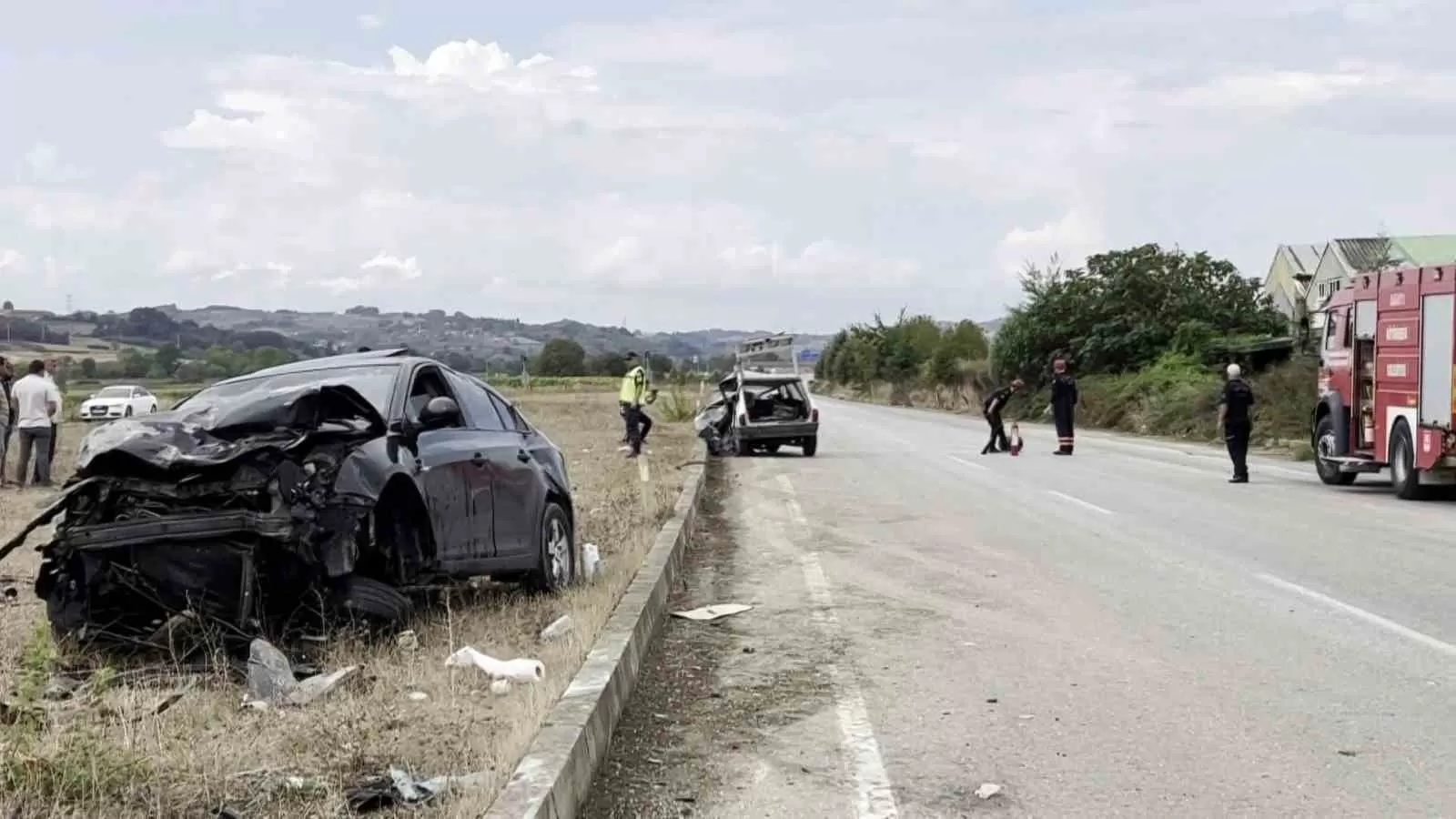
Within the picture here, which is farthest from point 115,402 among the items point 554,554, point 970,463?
point 554,554

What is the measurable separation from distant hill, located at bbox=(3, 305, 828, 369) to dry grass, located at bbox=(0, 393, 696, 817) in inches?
191

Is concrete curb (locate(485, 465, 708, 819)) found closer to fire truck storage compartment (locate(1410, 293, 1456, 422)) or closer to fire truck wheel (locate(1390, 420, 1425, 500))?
fire truck storage compartment (locate(1410, 293, 1456, 422))

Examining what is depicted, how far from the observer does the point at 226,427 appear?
25.0 ft

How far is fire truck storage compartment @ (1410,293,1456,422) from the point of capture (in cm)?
1748

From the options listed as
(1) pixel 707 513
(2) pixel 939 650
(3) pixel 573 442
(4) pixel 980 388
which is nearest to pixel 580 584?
(2) pixel 939 650

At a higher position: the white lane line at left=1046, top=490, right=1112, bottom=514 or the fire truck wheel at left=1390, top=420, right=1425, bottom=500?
the fire truck wheel at left=1390, top=420, right=1425, bottom=500

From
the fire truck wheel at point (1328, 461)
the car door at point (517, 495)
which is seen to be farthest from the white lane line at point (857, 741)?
the fire truck wheel at point (1328, 461)

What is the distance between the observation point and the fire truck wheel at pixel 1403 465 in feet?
59.9

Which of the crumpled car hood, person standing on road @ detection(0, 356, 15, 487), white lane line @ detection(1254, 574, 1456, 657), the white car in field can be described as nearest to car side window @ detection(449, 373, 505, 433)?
the crumpled car hood

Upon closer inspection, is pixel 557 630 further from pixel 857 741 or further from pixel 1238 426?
pixel 1238 426

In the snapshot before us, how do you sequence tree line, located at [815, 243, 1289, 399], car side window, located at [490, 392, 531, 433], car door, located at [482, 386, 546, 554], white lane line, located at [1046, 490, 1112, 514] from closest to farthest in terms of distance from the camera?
car door, located at [482, 386, 546, 554] < car side window, located at [490, 392, 531, 433] < white lane line, located at [1046, 490, 1112, 514] < tree line, located at [815, 243, 1289, 399]

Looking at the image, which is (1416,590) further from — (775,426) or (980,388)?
(980,388)

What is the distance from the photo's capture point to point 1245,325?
158ft

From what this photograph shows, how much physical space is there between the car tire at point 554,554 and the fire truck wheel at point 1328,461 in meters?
13.6
